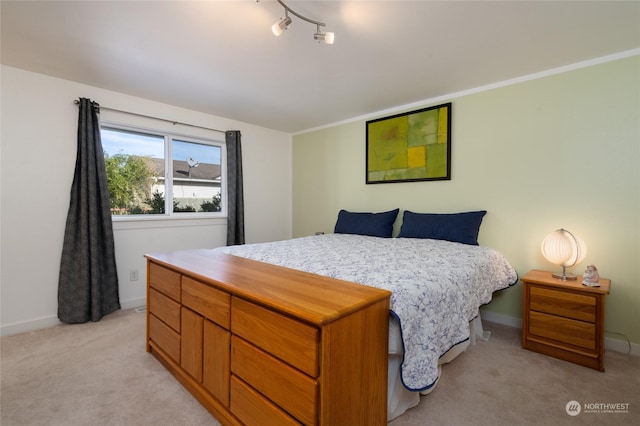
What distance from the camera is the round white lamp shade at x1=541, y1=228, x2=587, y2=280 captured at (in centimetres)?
219

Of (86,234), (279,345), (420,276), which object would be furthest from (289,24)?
(86,234)

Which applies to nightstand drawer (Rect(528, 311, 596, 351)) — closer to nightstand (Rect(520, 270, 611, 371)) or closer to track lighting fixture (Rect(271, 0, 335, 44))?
nightstand (Rect(520, 270, 611, 371))

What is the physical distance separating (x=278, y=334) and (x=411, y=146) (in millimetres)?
2757

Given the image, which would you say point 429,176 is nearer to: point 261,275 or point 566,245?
point 566,245

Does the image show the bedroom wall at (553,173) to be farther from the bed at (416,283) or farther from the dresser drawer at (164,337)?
the dresser drawer at (164,337)

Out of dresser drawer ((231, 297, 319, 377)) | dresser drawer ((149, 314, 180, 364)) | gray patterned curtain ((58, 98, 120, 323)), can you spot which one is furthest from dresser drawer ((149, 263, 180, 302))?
gray patterned curtain ((58, 98, 120, 323))

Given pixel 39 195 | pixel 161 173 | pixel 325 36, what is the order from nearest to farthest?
pixel 325 36 → pixel 39 195 → pixel 161 173

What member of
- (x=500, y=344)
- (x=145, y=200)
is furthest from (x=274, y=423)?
(x=145, y=200)

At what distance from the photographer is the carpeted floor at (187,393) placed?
59.4 inches

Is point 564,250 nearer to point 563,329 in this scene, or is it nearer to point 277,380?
point 563,329

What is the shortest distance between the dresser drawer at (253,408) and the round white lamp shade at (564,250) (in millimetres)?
2227

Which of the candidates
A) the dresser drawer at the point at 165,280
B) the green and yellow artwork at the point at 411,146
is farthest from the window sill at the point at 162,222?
the green and yellow artwork at the point at 411,146

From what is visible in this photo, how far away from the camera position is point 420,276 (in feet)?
5.14

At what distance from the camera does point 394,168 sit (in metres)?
3.48
